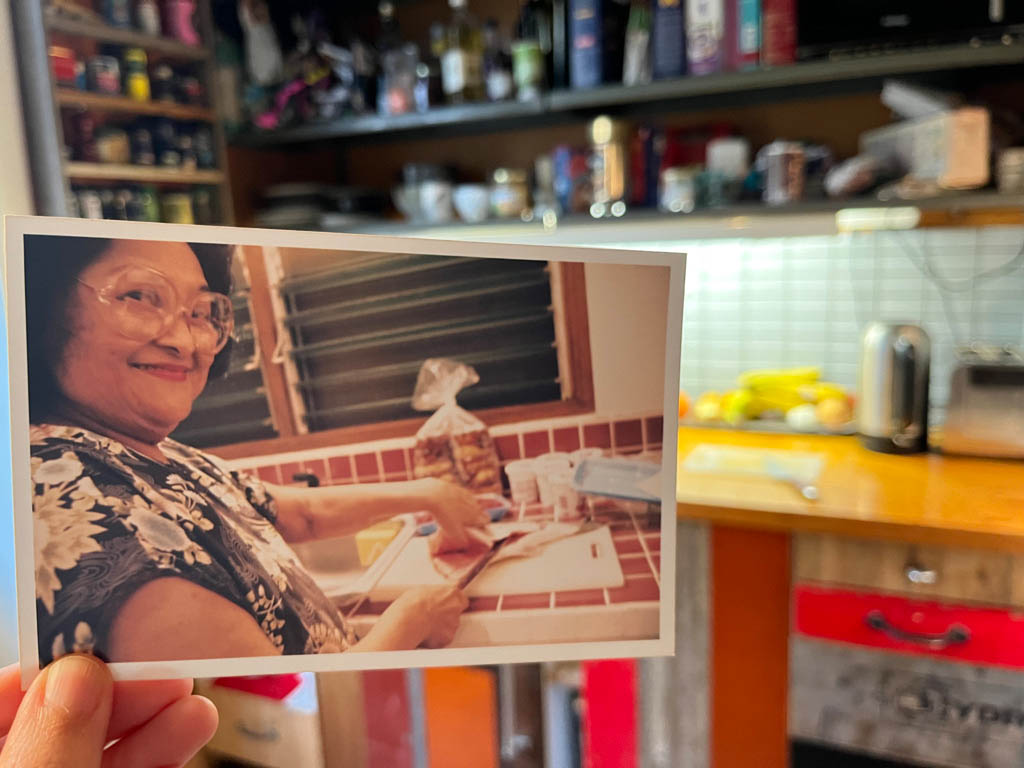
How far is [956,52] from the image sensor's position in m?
1.37

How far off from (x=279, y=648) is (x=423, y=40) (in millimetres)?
1947

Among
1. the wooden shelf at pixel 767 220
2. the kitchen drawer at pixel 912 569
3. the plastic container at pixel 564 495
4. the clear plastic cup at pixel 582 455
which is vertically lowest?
the kitchen drawer at pixel 912 569

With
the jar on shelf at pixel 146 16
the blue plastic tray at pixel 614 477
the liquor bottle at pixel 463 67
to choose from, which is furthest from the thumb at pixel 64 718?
the jar on shelf at pixel 146 16

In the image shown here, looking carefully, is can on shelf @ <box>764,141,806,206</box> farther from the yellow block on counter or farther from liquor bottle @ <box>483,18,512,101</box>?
the yellow block on counter

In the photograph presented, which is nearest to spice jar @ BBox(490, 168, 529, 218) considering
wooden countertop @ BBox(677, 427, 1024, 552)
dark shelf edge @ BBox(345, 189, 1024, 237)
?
dark shelf edge @ BBox(345, 189, 1024, 237)

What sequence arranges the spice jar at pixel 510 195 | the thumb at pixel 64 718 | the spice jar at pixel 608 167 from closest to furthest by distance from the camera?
1. the thumb at pixel 64 718
2. the spice jar at pixel 608 167
3. the spice jar at pixel 510 195

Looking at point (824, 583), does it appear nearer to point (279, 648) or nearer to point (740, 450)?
point (740, 450)

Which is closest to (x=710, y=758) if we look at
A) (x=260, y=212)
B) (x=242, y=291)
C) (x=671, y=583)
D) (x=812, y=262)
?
(x=671, y=583)

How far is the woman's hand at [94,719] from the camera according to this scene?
49 centimetres

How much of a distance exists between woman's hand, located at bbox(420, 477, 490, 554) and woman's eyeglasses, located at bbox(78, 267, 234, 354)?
0.64 feet

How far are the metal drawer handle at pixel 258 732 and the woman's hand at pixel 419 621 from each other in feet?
3.82

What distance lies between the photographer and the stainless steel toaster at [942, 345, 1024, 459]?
1477mm

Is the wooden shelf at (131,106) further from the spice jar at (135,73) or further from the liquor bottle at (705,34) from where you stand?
the liquor bottle at (705,34)

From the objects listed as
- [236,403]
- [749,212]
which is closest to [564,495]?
[236,403]
